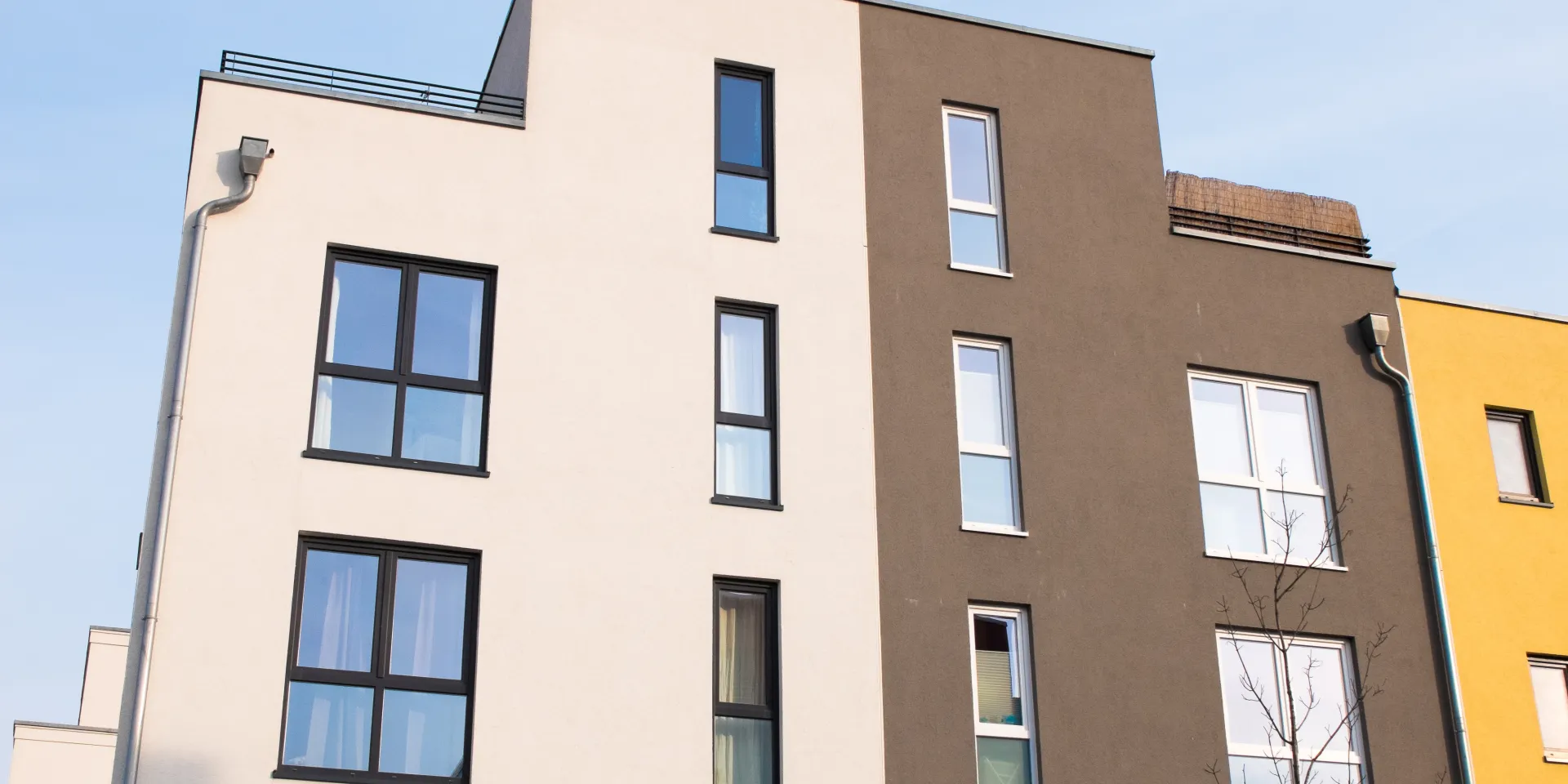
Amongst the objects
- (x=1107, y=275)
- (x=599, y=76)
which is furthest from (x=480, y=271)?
(x=1107, y=275)

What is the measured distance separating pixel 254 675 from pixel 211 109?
5070 millimetres

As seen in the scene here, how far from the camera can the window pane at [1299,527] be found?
16.7 meters

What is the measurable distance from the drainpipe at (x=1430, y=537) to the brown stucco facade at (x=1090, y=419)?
0.42 ft

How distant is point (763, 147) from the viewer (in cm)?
1666

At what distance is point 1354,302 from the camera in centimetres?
1816

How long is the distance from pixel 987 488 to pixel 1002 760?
255 cm

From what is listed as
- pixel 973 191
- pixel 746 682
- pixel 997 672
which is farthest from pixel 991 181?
pixel 746 682

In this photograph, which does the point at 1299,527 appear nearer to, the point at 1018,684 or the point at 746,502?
the point at 1018,684

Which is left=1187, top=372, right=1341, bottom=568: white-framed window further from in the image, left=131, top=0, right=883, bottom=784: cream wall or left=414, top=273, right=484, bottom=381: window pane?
left=414, top=273, right=484, bottom=381: window pane

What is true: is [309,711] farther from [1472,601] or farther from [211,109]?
[1472,601]

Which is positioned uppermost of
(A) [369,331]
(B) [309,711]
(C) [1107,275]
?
(C) [1107,275]

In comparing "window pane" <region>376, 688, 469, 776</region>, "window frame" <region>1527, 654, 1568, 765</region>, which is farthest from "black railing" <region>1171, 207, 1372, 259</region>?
"window pane" <region>376, 688, 469, 776</region>

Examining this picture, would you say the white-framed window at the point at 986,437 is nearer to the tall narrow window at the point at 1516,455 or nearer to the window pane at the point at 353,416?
the window pane at the point at 353,416

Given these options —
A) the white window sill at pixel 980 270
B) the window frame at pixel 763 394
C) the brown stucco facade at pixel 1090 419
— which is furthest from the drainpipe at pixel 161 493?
the white window sill at pixel 980 270
